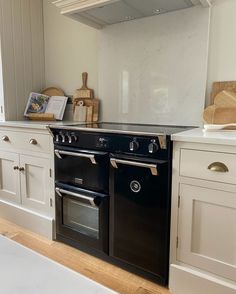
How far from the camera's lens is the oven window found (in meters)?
1.80

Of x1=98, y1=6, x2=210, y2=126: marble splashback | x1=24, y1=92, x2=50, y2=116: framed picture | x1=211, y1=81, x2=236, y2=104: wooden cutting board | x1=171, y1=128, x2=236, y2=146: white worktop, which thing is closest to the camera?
x1=171, y1=128, x2=236, y2=146: white worktop

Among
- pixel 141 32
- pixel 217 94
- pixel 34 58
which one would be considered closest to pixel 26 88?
pixel 34 58

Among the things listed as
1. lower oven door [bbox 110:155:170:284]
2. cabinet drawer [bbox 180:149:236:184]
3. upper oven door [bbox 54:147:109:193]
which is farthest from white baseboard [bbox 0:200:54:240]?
cabinet drawer [bbox 180:149:236:184]

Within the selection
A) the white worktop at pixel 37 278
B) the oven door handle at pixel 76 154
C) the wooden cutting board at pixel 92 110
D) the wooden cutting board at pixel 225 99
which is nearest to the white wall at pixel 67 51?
the wooden cutting board at pixel 92 110

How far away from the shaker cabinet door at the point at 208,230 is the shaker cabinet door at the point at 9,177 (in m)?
1.49

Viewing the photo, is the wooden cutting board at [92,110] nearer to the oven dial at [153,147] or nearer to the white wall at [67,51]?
the white wall at [67,51]

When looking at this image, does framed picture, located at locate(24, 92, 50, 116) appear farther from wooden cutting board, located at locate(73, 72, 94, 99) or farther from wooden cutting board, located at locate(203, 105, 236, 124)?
wooden cutting board, located at locate(203, 105, 236, 124)

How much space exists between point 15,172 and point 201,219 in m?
1.62

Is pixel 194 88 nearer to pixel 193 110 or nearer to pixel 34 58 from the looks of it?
pixel 193 110

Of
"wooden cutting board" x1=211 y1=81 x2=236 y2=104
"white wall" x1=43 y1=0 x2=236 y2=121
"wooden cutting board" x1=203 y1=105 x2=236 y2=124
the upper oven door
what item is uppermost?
"white wall" x1=43 y1=0 x2=236 y2=121

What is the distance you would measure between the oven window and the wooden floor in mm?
184

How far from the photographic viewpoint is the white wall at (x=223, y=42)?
1.71 metres

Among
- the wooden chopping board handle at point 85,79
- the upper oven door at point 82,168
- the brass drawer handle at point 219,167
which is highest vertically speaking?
the wooden chopping board handle at point 85,79

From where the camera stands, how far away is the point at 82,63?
2.44 metres
